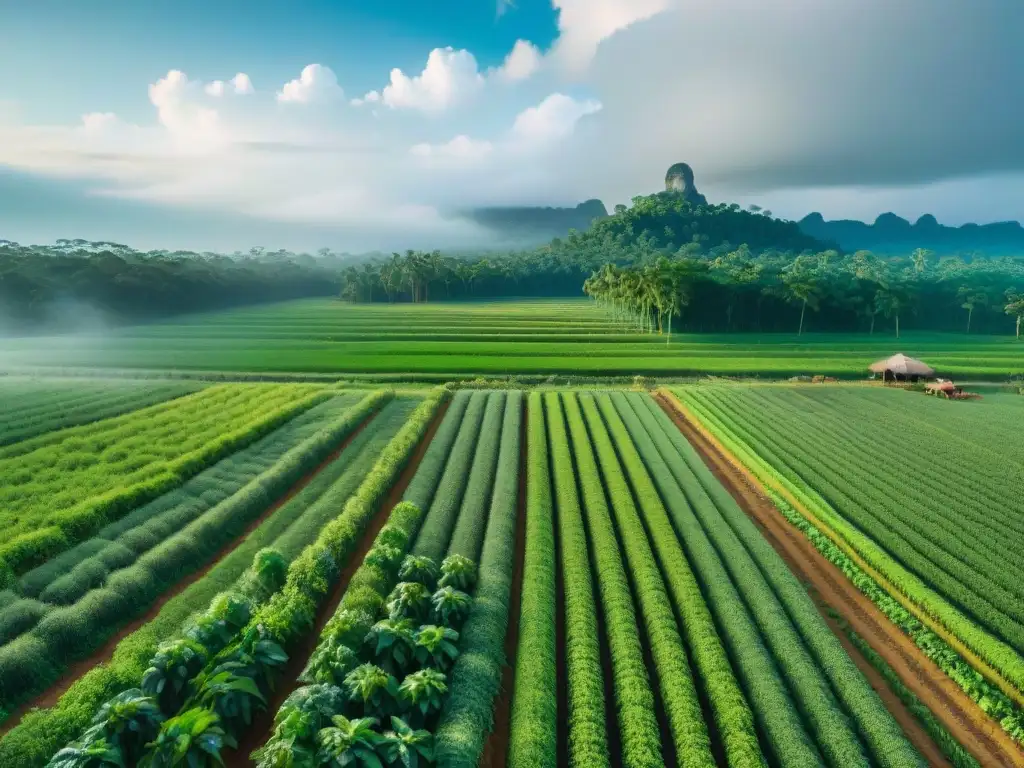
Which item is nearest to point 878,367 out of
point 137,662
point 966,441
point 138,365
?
point 966,441

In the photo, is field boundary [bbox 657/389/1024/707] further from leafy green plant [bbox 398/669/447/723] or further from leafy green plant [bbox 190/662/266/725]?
leafy green plant [bbox 190/662/266/725]

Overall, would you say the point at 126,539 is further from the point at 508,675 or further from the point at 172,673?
the point at 508,675

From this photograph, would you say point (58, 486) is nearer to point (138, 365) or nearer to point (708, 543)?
point (708, 543)

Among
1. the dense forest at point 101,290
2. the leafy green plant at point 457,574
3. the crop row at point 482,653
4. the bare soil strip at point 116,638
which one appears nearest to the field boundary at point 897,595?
the crop row at point 482,653

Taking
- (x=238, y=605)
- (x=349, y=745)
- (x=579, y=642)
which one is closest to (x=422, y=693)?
(x=349, y=745)

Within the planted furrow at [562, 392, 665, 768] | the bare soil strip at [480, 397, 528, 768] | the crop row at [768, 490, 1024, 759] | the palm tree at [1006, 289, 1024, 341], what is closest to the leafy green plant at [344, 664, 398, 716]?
the bare soil strip at [480, 397, 528, 768]

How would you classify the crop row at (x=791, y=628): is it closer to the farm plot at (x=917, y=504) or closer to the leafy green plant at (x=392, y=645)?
the farm plot at (x=917, y=504)
